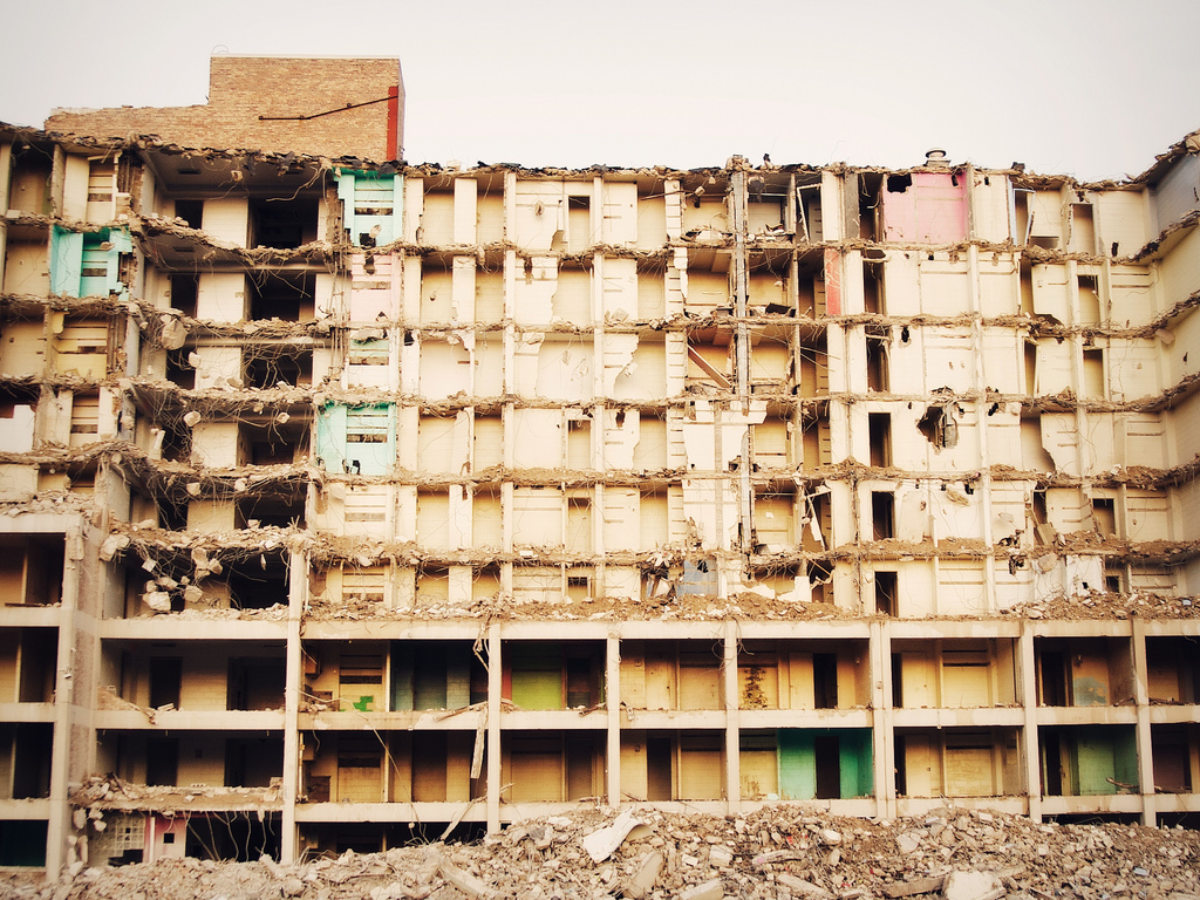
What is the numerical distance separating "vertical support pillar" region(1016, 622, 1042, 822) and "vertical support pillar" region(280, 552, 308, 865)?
62.5ft

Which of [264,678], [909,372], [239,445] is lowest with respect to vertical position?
[264,678]

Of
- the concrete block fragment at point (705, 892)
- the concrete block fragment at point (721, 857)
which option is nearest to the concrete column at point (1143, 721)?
the concrete block fragment at point (721, 857)

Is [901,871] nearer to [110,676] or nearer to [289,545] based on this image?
[289,545]

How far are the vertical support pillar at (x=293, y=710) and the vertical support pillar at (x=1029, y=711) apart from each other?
19.0m

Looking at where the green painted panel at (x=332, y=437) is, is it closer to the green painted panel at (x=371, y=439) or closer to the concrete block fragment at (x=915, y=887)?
the green painted panel at (x=371, y=439)

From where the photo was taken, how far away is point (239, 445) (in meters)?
31.5

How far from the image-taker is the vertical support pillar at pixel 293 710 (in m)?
26.7

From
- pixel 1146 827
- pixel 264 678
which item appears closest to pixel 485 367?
pixel 264 678

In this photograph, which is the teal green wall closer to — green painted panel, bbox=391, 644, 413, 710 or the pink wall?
green painted panel, bbox=391, 644, 413, 710

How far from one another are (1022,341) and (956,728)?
1172cm

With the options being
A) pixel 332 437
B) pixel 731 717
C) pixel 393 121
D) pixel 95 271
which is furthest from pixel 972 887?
pixel 393 121

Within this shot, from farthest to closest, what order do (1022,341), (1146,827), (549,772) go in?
(1022,341) < (549,772) < (1146,827)

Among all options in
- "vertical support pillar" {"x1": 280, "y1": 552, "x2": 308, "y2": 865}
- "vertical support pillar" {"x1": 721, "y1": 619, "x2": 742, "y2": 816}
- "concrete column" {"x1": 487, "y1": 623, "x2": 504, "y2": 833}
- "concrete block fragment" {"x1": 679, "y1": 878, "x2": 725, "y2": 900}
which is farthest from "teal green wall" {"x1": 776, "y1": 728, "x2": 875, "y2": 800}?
"vertical support pillar" {"x1": 280, "y1": 552, "x2": 308, "y2": 865}

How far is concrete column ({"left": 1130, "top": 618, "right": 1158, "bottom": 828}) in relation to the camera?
1121 inches
